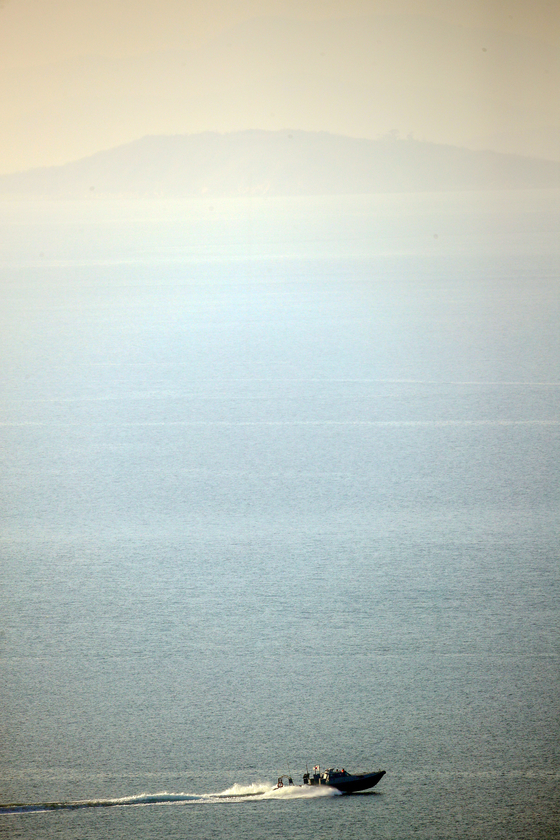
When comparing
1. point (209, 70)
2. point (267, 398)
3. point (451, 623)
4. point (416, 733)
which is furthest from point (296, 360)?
point (416, 733)

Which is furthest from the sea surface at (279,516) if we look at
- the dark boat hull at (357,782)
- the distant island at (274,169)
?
the distant island at (274,169)

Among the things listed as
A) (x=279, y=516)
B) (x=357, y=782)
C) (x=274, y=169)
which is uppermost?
(x=274, y=169)

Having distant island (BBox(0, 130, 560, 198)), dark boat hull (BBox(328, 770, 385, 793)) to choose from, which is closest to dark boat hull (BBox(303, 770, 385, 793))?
dark boat hull (BBox(328, 770, 385, 793))

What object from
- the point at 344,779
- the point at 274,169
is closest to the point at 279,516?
the point at 344,779

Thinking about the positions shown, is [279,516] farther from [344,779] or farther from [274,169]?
[274,169]

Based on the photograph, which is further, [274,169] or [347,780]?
[274,169]

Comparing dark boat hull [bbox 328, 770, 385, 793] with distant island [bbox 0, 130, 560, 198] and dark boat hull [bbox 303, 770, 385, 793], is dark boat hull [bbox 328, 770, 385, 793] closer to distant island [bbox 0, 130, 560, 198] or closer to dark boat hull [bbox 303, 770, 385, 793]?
dark boat hull [bbox 303, 770, 385, 793]

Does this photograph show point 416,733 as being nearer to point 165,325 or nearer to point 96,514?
point 96,514
